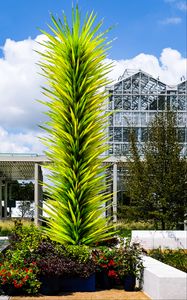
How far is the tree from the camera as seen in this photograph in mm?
17344

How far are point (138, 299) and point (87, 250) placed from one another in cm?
137

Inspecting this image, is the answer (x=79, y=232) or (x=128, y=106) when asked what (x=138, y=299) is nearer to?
(x=79, y=232)

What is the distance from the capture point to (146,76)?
4653 cm

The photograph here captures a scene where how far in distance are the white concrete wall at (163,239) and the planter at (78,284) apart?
288 inches

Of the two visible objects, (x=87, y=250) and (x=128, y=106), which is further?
(x=128, y=106)

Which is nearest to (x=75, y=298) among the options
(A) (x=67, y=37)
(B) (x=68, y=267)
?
(B) (x=68, y=267)

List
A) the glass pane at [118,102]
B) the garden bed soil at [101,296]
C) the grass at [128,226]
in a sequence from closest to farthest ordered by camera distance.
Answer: the garden bed soil at [101,296], the grass at [128,226], the glass pane at [118,102]

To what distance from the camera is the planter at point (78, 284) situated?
884cm

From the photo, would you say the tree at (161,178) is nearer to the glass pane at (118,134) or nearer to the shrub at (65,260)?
the shrub at (65,260)

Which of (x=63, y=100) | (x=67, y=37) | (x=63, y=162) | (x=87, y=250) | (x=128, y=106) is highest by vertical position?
(x=128, y=106)

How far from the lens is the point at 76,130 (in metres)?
9.16

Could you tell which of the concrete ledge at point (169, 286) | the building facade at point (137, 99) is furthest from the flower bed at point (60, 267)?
the building facade at point (137, 99)

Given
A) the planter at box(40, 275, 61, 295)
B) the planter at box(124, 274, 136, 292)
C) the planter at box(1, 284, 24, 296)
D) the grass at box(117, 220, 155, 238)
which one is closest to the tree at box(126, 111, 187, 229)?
the grass at box(117, 220, 155, 238)

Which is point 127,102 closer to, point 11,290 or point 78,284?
point 78,284
